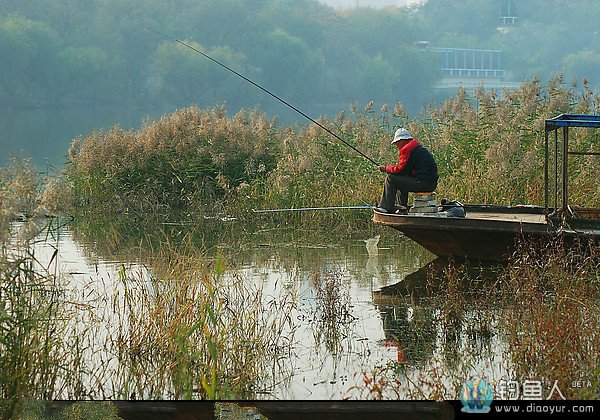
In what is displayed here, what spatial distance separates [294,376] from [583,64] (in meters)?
66.7

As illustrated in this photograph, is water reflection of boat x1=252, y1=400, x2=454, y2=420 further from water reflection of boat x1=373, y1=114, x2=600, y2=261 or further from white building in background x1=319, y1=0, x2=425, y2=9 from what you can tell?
white building in background x1=319, y1=0, x2=425, y2=9

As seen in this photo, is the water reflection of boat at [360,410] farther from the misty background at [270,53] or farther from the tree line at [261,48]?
the tree line at [261,48]

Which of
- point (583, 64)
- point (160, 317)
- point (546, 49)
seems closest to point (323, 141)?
point (160, 317)

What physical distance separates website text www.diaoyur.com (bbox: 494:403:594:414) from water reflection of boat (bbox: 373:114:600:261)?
4.60 m

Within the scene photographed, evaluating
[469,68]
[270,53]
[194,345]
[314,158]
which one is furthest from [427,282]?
[469,68]

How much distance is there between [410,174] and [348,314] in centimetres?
338

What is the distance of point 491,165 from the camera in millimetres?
14164

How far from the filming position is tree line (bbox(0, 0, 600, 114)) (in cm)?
6250

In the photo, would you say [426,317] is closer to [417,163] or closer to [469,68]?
[417,163]

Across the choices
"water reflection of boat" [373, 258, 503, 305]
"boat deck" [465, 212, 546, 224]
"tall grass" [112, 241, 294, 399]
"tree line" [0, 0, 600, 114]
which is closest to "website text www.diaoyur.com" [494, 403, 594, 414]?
"tall grass" [112, 241, 294, 399]

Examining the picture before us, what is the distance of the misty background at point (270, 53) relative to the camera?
61500 mm

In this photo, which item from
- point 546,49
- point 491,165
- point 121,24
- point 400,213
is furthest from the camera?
point 546,49

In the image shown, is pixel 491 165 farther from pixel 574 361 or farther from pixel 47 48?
pixel 47 48

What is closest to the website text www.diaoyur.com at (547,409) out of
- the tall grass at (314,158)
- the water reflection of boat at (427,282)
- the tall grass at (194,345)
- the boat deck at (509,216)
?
the tall grass at (194,345)
